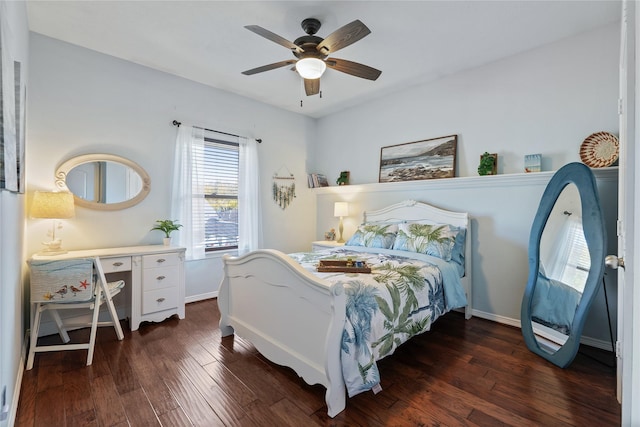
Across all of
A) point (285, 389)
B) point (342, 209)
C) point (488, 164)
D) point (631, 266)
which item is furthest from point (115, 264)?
point (488, 164)

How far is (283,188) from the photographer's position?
14.9 ft

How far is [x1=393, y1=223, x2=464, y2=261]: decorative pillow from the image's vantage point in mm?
2826

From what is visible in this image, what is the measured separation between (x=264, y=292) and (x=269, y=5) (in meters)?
2.23

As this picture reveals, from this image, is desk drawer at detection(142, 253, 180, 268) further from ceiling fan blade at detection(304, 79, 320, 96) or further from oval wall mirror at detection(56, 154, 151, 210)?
ceiling fan blade at detection(304, 79, 320, 96)

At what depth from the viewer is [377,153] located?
4133 millimetres

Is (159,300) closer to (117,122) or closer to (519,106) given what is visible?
(117,122)

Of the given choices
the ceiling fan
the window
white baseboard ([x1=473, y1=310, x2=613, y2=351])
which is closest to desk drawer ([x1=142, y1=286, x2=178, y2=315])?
the window

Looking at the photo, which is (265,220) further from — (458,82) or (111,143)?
(458,82)

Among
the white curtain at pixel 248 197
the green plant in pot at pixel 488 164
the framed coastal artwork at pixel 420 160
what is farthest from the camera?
the white curtain at pixel 248 197

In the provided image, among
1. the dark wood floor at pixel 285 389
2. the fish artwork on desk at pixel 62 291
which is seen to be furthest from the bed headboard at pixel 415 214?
the fish artwork on desk at pixel 62 291

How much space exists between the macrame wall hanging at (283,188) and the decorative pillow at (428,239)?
2019 mm

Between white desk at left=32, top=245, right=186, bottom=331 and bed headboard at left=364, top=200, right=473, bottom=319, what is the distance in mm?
2458

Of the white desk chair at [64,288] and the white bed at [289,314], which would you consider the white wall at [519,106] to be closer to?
the white bed at [289,314]

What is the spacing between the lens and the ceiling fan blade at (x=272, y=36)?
1.94 meters
